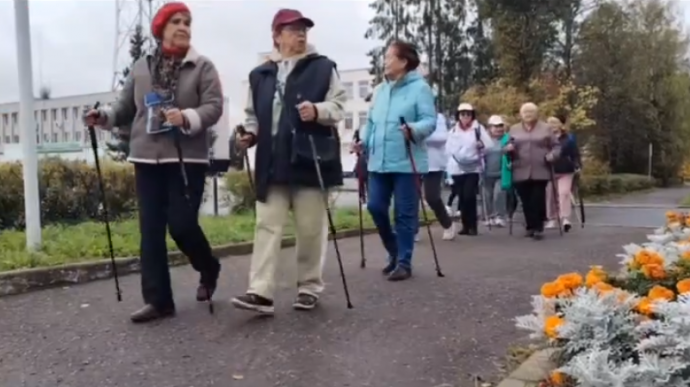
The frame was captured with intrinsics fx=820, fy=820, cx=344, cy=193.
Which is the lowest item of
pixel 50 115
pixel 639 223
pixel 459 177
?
pixel 639 223

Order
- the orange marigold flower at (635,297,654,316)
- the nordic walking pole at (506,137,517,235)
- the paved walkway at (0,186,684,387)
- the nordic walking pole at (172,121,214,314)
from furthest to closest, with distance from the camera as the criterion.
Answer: the nordic walking pole at (506,137,517,235) < the nordic walking pole at (172,121,214,314) < the paved walkway at (0,186,684,387) < the orange marigold flower at (635,297,654,316)

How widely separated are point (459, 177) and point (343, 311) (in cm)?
594

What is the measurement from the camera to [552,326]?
10.9 ft

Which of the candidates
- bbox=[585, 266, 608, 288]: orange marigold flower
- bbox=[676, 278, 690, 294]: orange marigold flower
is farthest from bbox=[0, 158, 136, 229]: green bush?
bbox=[676, 278, 690, 294]: orange marigold flower

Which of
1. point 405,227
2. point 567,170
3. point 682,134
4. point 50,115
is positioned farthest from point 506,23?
point 50,115

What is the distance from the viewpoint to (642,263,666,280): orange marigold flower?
13.2 ft

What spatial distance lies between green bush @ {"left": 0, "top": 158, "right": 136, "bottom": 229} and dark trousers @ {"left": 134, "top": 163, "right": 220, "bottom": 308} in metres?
5.71

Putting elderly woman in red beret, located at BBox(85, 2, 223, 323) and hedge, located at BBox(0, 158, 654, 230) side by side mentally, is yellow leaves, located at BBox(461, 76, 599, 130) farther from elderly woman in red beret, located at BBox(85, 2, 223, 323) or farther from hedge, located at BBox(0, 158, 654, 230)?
elderly woman in red beret, located at BBox(85, 2, 223, 323)

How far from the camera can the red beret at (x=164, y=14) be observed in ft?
16.4

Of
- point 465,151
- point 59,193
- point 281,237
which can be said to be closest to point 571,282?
point 281,237

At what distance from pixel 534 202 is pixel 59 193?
20.2 feet

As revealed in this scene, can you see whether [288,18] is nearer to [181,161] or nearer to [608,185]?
[181,161]

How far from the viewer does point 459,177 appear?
11016 mm

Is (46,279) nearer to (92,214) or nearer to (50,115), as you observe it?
(92,214)
